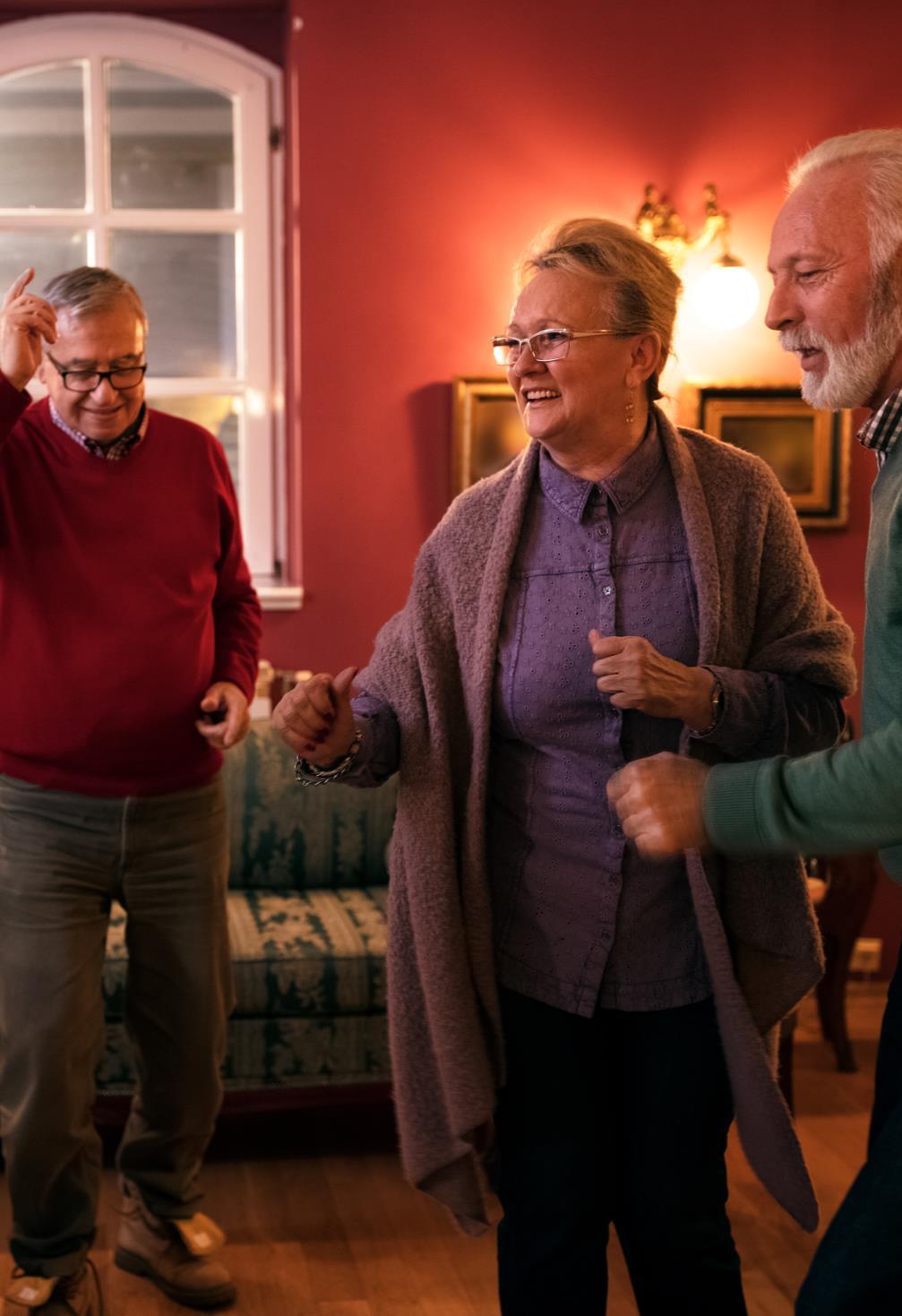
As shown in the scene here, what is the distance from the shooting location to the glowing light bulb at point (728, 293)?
13.2 ft

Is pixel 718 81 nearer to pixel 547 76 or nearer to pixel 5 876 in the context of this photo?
pixel 547 76

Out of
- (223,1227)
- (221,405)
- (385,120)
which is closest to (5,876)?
(223,1227)

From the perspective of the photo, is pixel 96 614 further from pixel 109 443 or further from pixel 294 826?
pixel 294 826

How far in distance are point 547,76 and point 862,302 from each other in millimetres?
3002

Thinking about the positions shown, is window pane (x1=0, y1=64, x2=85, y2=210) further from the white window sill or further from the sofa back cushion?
the sofa back cushion

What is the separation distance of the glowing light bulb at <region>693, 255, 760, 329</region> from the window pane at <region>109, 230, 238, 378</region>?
1.45m

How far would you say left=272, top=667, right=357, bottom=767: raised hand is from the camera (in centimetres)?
165

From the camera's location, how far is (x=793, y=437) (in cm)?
425

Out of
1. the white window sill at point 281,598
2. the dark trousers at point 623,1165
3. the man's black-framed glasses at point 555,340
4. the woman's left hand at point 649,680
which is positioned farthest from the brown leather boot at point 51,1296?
the white window sill at point 281,598

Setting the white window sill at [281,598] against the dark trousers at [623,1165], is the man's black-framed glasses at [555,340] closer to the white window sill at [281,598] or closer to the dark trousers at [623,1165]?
the dark trousers at [623,1165]

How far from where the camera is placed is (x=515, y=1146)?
5.60ft

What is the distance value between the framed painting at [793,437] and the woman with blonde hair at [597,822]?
2.55 metres

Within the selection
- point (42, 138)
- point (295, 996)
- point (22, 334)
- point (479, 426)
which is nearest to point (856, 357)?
point (22, 334)

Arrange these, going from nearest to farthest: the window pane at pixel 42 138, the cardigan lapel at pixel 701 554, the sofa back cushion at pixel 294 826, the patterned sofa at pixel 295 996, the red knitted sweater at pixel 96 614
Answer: the cardigan lapel at pixel 701 554 → the red knitted sweater at pixel 96 614 → the patterned sofa at pixel 295 996 → the sofa back cushion at pixel 294 826 → the window pane at pixel 42 138
